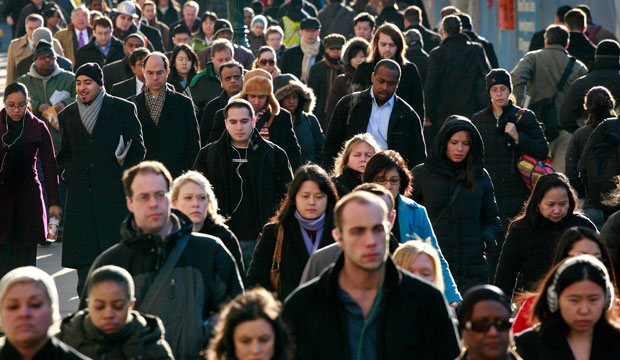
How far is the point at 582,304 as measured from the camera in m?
5.87

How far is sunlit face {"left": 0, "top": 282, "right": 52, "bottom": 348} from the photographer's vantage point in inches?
208

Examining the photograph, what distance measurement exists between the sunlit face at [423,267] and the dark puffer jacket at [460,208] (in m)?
2.52

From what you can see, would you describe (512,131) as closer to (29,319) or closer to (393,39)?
(393,39)

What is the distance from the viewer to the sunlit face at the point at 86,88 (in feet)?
35.1

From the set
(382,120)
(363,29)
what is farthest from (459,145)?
(363,29)

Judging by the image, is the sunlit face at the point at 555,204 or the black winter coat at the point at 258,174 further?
the black winter coat at the point at 258,174

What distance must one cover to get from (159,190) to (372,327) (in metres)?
1.58

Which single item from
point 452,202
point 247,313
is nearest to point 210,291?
point 247,313

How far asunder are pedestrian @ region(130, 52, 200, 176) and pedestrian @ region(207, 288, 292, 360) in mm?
6449

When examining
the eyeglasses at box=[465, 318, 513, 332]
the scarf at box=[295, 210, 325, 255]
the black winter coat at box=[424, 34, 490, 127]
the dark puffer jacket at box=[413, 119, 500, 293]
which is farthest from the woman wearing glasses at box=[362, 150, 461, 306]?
the black winter coat at box=[424, 34, 490, 127]

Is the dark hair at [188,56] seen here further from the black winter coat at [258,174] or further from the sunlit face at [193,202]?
the sunlit face at [193,202]

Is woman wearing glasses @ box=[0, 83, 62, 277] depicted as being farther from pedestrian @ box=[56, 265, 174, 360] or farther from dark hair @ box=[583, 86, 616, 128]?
pedestrian @ box=[56, 265, 174, 360]

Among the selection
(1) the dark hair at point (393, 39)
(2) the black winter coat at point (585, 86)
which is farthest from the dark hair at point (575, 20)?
(1) the dark hair at point (393, 39)

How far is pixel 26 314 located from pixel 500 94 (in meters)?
6.90
